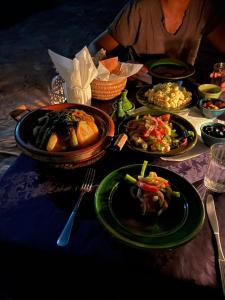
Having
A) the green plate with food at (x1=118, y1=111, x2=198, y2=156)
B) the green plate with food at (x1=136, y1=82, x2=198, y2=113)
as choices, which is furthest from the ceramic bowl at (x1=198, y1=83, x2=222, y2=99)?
the green plate with food at (x1=118, y1=111, x2=198, y2=156)

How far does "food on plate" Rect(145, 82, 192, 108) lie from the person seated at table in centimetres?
93

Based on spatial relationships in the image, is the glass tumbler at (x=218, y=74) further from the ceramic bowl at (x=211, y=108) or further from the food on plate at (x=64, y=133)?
the food on plate at (x=64, y=133)

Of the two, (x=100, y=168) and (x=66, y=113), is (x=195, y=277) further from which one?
(x=66, y=113)

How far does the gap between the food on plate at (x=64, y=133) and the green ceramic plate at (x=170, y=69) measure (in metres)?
0.97

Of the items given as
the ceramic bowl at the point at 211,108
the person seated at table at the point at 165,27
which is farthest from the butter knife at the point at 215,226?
the person seated at table at the point at 165,27

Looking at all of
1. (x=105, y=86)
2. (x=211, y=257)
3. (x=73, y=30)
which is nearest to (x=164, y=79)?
(x=105, y=86)

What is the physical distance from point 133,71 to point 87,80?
16.2 inches

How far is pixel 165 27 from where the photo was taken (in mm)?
3004

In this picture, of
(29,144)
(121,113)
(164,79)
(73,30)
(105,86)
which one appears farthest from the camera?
(73,30)

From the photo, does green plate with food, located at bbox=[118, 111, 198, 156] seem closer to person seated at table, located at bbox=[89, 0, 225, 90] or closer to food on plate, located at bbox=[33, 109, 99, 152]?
food on plate, located at bbox=[33, 109, 99, 152]

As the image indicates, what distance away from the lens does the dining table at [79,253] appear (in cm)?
121

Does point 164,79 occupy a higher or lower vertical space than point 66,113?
lower

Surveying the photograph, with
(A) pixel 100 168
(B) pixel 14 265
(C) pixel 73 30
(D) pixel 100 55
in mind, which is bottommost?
(C) pixel 73 30

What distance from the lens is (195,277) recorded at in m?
1.19
